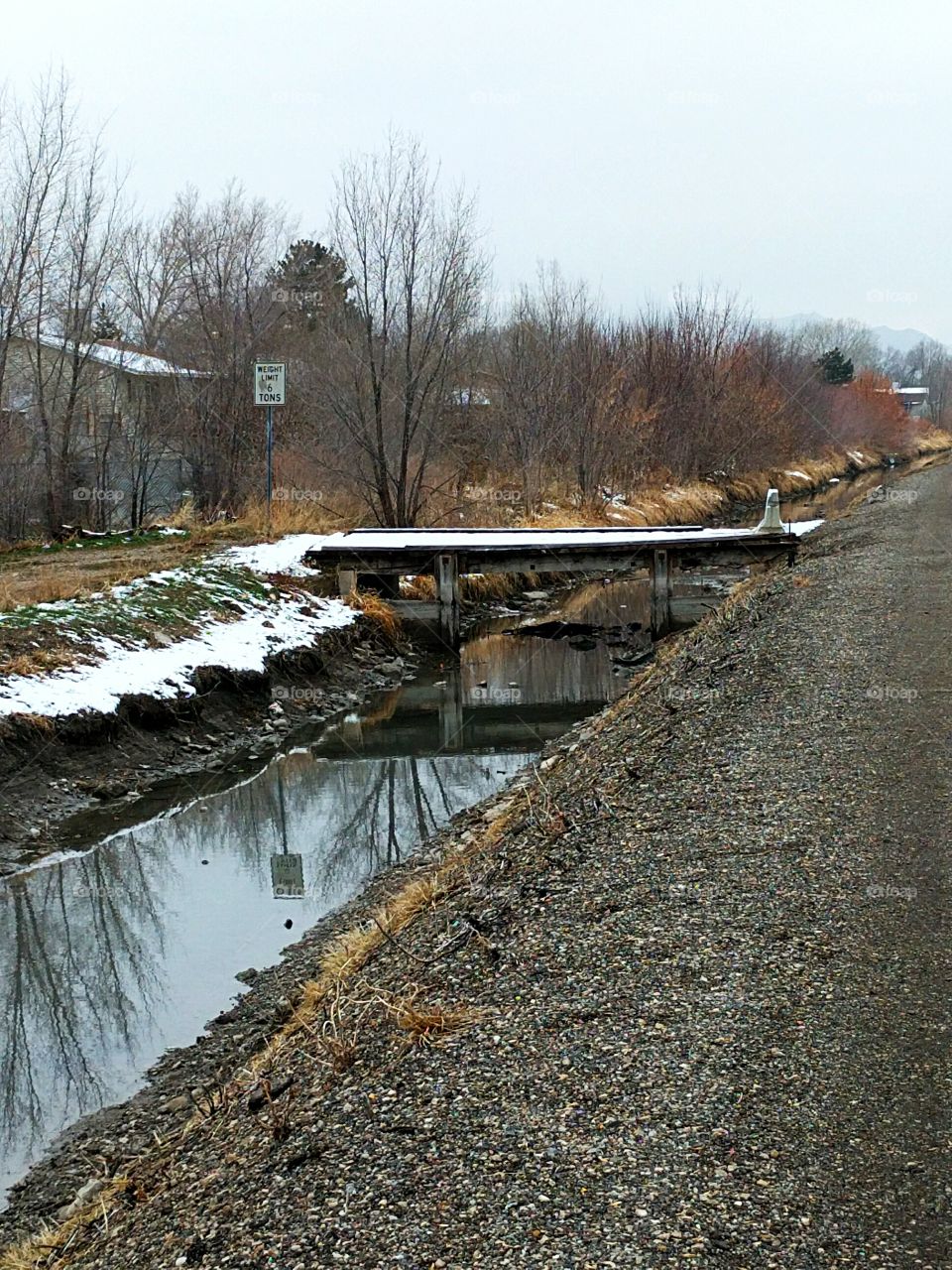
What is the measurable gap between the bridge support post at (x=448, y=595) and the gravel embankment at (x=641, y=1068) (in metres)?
10.9

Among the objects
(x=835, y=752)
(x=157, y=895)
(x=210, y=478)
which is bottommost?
(x=157, y=895)

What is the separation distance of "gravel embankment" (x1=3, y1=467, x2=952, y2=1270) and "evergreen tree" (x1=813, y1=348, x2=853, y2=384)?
60.7m

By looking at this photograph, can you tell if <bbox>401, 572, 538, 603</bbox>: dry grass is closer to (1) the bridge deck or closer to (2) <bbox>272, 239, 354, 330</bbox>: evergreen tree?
(1) the bridge deck

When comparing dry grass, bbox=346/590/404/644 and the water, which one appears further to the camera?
dry grass, bbox=346/590/404/644

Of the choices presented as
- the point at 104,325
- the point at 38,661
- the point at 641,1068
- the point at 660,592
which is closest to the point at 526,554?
the point at 660,592

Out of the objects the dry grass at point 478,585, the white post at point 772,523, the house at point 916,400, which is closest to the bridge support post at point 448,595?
the dry grass at point 478,585

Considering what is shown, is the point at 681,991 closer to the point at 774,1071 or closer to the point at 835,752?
the point at 774,1071

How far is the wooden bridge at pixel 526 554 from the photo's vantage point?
1862cm

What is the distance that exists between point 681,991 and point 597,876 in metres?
1.58

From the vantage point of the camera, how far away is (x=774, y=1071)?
13.6 ft

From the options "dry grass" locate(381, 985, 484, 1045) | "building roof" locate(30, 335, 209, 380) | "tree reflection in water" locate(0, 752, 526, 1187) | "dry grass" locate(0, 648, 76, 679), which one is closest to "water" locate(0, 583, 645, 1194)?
"tree reflection in water" locate(0, 752, 526, 1187)

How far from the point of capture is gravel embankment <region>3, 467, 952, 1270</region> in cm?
347

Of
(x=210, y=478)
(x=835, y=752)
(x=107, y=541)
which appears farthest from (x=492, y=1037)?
(x=210, y=478)

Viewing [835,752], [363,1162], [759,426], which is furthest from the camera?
[759,426]
